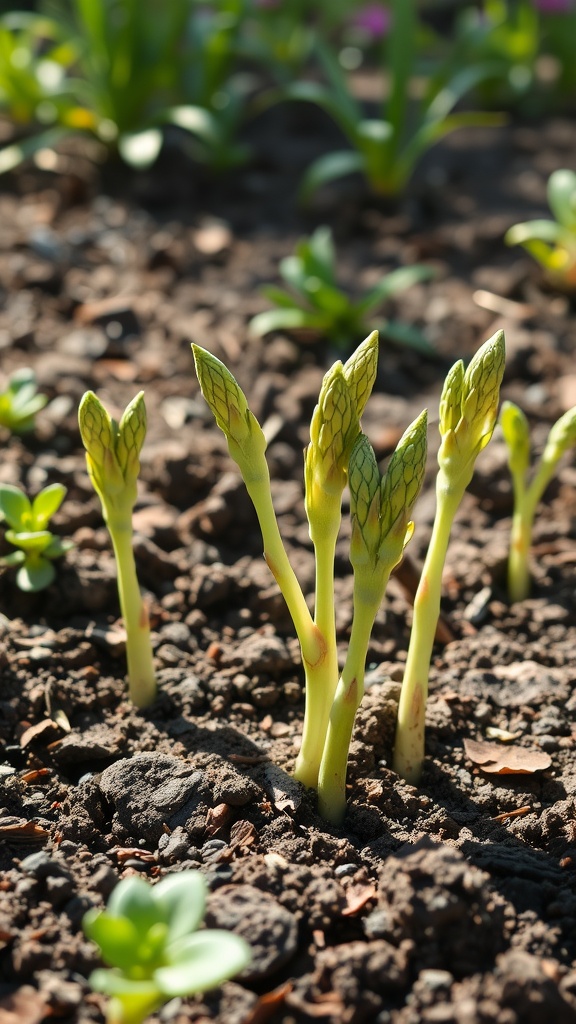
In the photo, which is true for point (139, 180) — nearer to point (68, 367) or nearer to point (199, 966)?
point (68, 367)

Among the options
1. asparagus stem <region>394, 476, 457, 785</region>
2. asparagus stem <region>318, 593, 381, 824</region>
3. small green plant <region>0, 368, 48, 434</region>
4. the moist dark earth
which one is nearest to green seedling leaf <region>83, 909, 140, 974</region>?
the moist dark earth

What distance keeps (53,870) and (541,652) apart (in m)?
1.49

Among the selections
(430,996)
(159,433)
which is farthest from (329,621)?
(159,433)

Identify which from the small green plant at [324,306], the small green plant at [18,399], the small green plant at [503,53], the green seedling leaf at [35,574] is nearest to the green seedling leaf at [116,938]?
the green seedling leaf at [35,574]

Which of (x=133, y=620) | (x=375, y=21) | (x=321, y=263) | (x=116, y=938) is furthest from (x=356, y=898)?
(x=375, y=21)

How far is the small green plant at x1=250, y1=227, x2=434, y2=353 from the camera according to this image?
397cm

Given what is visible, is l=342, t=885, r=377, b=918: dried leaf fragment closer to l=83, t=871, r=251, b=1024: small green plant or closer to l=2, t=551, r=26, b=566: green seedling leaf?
l=83, t=871, r=251, b=1024: small green plant

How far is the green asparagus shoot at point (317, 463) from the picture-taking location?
2061 mm

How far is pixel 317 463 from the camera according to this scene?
6.86 feet

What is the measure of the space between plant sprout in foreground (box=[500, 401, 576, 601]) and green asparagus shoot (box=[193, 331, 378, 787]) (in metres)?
0.83

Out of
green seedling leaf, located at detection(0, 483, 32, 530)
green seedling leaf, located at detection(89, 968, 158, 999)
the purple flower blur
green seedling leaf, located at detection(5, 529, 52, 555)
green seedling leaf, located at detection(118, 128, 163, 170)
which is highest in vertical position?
the purple flower blur

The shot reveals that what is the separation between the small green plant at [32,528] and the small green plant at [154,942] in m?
1.21

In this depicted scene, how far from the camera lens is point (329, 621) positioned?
2203 mm

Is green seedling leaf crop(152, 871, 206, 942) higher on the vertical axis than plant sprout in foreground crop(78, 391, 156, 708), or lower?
lower
